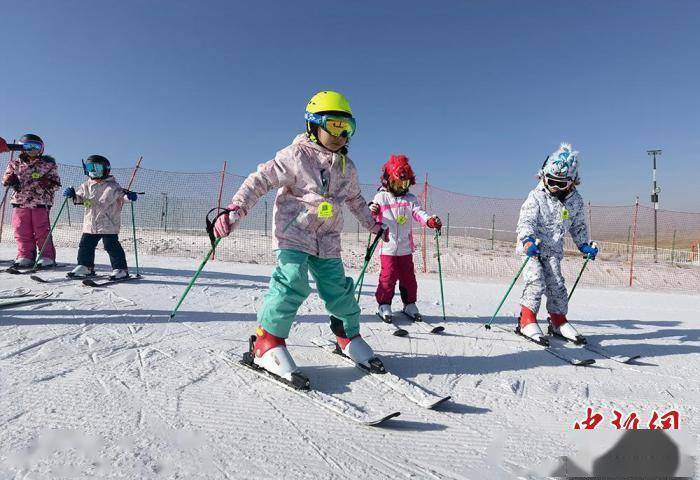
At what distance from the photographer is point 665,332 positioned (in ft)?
14.0

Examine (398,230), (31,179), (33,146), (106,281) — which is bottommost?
(106,281)

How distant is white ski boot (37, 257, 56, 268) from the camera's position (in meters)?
5.90

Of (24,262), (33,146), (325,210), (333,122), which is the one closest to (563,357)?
(325,210)

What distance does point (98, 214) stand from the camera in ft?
18.5

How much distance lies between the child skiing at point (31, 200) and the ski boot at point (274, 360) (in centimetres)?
520

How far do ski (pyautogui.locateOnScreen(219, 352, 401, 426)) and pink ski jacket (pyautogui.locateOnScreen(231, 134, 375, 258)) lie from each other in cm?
84

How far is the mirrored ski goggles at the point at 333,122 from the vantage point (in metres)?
2.68

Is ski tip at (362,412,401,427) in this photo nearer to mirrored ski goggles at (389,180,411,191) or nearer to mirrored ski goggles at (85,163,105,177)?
mirrored ski goggles at (389,180,411,191)

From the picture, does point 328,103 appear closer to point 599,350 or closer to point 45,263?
point 599,350

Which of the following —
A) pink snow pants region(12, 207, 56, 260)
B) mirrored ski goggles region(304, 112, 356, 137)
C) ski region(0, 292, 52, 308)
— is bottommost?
Result: ski region(0, 292, 52, 308)

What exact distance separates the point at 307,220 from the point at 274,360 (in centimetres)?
94

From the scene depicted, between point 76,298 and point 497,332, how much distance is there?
453cm

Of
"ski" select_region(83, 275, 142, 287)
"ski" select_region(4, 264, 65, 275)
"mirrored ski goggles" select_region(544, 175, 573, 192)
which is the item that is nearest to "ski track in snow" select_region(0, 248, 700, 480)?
"ski" select_region(83, 275, 142, 287)

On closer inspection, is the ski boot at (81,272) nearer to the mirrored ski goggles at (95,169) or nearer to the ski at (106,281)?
the ski at (106,281)
